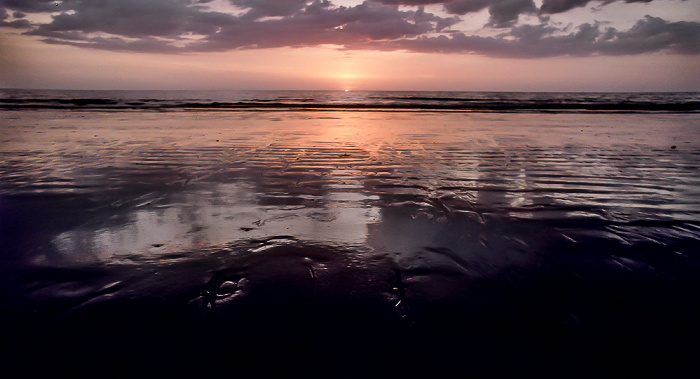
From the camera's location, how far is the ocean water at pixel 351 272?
1.92 metres

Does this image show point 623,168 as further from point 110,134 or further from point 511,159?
point 110,134

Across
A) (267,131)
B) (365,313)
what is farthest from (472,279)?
(267,131)

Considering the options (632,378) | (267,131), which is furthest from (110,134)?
(632,378)

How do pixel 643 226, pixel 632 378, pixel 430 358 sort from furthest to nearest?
pixel 643 226 → pixel 430 358 → pixel 632 378

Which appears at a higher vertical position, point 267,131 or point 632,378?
point 267,131

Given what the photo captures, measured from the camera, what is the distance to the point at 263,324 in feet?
7.07

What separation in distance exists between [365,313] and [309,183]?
3.55m

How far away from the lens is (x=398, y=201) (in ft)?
15.4

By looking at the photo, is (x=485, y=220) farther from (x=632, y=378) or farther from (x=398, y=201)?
(x=632, y=378)

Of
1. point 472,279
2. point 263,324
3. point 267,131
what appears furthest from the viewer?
point 267,131

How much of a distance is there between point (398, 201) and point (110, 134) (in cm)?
1122

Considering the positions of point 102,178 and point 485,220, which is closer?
point 485,220

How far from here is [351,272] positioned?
9.06ft

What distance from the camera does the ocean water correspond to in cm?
192
